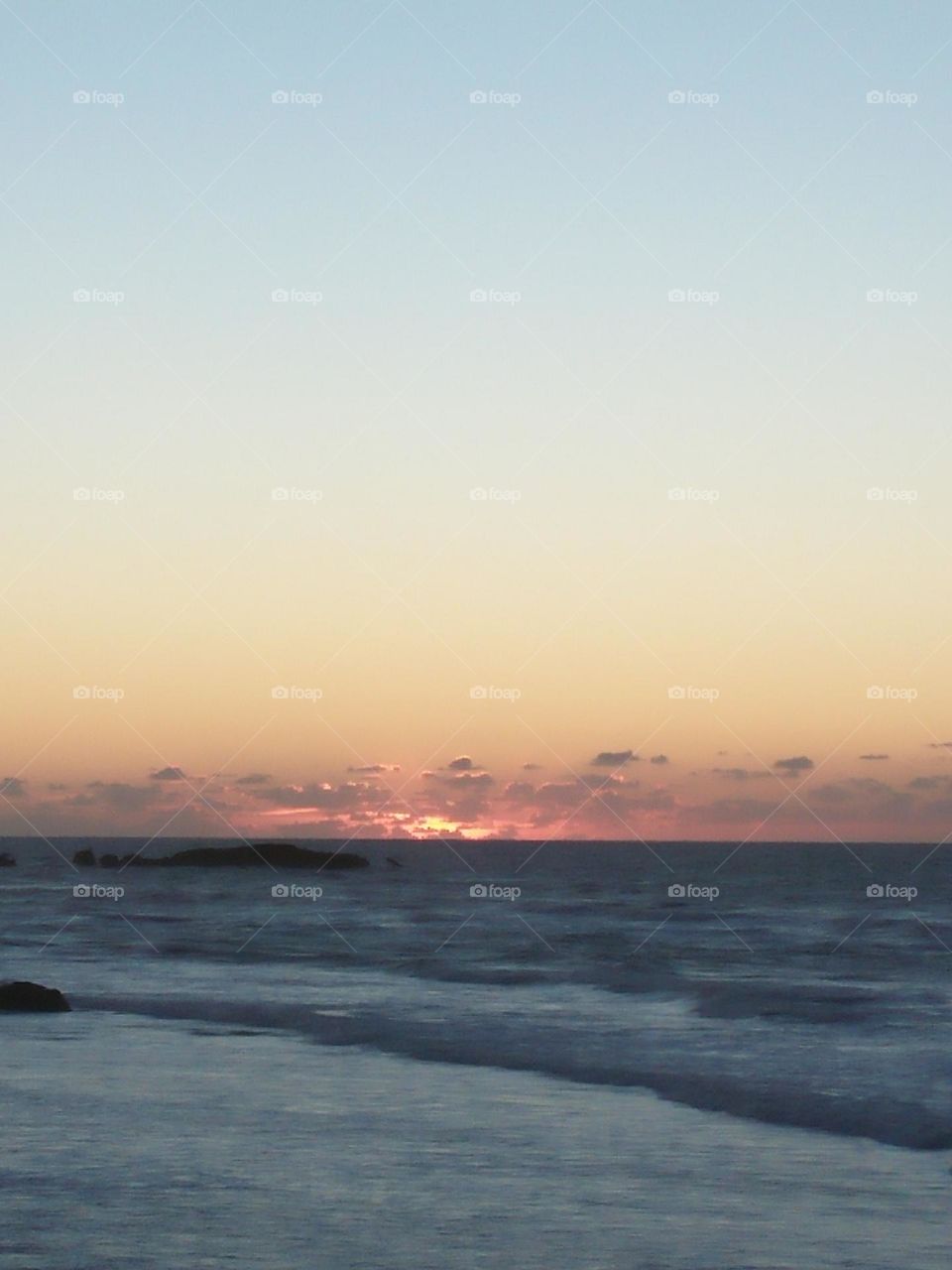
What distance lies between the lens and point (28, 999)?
27.8 meters

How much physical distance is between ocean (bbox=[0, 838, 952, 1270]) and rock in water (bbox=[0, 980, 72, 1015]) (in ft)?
1.96

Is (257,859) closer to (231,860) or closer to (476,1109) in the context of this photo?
(231,860)

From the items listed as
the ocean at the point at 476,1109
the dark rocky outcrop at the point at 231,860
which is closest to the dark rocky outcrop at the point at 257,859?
the dark rocky outcrop at the point at 231,860

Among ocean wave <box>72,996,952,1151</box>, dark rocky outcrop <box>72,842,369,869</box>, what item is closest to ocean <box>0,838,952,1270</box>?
ocean wave <box>72,996,952,1151</box>

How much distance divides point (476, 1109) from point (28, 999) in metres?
12.1

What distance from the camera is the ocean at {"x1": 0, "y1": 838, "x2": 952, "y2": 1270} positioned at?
12953 millimetres

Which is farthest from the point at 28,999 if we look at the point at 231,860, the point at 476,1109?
the point at 231,860

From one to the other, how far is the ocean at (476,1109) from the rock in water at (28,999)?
599mm

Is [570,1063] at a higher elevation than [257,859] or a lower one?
lower

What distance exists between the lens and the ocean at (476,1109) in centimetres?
1295

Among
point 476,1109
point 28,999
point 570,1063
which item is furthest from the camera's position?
point 28,999

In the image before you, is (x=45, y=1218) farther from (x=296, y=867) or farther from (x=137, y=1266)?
(x=296, y=867)

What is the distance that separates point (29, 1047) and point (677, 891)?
76.5 m

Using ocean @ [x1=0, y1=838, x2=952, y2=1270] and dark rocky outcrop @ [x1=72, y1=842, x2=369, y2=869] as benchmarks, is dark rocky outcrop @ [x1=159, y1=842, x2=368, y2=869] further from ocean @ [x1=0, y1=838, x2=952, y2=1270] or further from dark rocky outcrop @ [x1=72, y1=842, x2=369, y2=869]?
ocean @ [x1=0, y1=838, x2=952, y2=1270]
